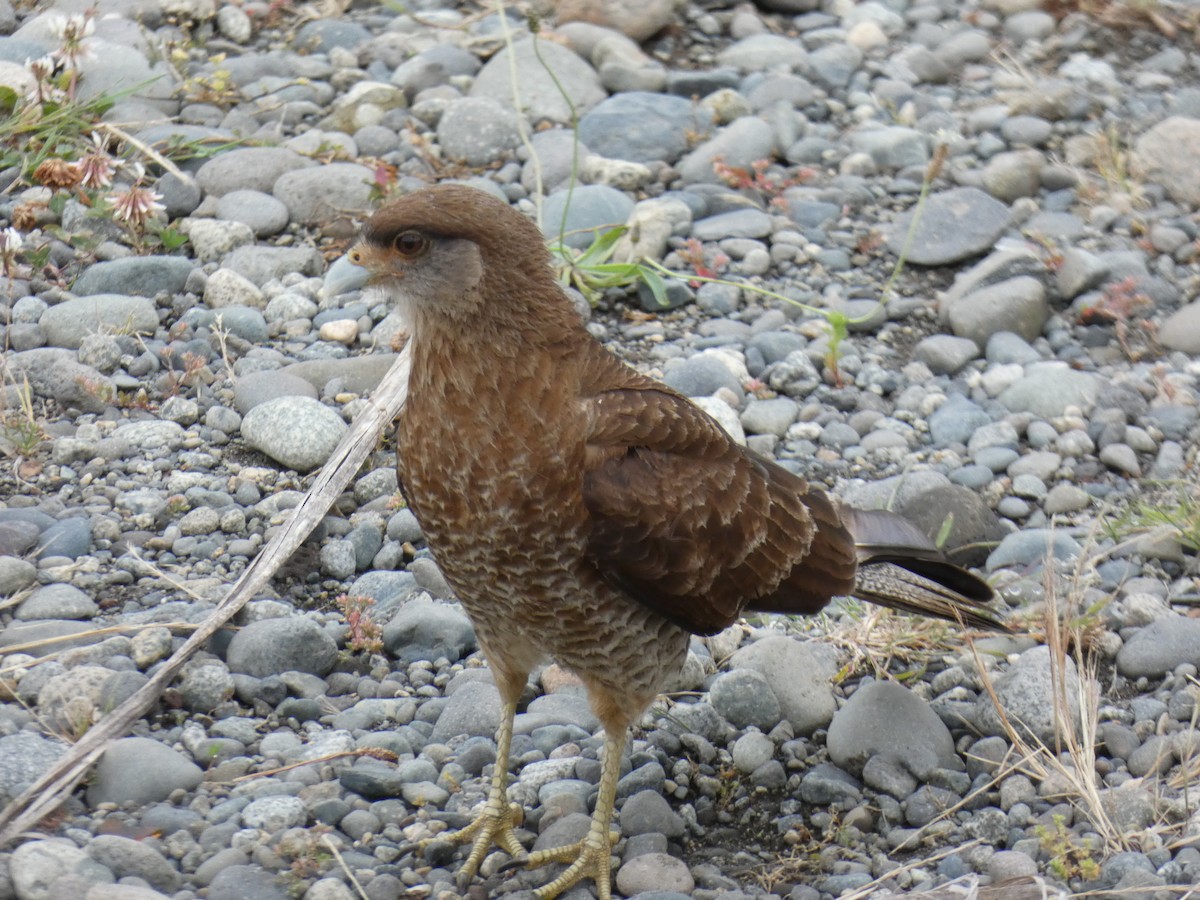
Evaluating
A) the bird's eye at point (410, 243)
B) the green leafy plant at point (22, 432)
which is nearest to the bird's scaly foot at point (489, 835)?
the bird's eye at point (410, 243)

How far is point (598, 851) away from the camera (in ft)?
13.1

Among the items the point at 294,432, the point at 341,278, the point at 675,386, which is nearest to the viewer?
the point at 294,432

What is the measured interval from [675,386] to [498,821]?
2295 mm

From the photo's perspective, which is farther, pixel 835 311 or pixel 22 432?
pixel 835 311

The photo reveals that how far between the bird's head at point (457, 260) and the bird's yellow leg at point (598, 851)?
122cm

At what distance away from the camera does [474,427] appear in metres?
3.68

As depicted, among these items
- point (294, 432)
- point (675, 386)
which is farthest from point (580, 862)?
point (675, 386)

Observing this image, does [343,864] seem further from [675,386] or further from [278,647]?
[675,386]

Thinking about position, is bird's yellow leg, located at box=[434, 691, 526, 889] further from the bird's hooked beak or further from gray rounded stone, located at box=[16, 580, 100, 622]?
the bird's hooked beak

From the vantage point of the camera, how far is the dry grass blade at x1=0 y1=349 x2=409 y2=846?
142 inches

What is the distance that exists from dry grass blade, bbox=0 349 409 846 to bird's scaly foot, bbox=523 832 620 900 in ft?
3.73

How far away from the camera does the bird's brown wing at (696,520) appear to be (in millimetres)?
3756

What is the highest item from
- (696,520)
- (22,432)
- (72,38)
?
(72,38)

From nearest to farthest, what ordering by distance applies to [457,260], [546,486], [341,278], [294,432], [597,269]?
1. [546,486]
2. [457,260]
3. [294,432]
4. [341,278]
5. [597,269]
